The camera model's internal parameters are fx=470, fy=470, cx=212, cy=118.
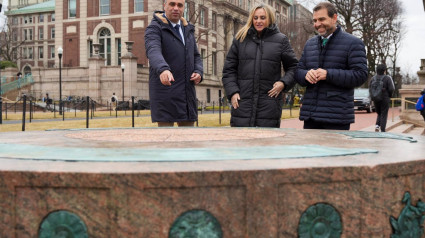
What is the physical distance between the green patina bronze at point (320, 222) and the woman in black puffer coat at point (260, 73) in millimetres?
2808

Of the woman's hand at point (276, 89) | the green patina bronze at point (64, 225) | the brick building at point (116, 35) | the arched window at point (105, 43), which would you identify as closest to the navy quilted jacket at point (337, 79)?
the woman's hand at point (276, 89)

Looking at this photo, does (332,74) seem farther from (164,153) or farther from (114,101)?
(114,101)

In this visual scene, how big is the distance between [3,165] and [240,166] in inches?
38.6

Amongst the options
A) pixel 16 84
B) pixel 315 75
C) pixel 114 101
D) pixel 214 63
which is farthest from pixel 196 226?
pixel 214 63

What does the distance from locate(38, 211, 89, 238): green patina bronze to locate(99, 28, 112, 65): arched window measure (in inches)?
1604

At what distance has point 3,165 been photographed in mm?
1950

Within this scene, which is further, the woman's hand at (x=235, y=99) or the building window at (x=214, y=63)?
the building window at (x=214, y=63)

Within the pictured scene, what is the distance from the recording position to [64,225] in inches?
73.3

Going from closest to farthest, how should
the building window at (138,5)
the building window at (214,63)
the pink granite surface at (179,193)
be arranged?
the pink granite surface at (179,193), the building window at (138,5), the building window at (214,63)

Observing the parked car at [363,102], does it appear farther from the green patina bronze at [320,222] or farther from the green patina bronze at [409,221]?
the green patina bronze at [320,222]

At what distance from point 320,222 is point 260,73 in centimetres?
295

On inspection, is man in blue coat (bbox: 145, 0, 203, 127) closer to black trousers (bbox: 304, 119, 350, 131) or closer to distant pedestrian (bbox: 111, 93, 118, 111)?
black trousers (bbox: 304, 119, 350, 131)

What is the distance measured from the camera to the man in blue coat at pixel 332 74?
175 inches

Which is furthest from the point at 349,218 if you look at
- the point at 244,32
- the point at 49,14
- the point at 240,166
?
the point at 49,14
